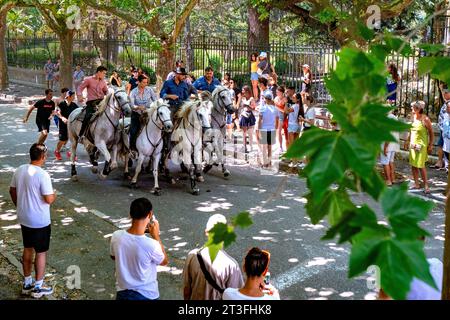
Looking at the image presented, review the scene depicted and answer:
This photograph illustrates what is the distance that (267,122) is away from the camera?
15.3 metres

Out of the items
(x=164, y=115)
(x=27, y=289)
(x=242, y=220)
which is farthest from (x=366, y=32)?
(x=164, y=115)

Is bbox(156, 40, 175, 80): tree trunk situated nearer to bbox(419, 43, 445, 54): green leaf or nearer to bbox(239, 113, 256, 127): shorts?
bbox(239, 113, 256, 127): shorts

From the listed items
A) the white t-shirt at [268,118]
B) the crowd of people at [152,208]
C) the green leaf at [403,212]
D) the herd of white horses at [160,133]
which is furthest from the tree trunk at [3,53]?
the green leaf at [403,212]

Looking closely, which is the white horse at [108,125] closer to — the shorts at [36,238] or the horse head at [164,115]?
the horse head at [164,115]

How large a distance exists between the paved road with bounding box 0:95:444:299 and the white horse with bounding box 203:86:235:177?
56cm

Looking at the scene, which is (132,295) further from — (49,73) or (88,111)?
(49,73)

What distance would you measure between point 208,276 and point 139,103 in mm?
8581

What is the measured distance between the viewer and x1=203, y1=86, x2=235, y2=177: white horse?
558 inches

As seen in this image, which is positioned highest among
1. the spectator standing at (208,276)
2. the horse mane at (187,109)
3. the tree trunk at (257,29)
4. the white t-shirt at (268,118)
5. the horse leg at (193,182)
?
the tree trunk at (257,29)

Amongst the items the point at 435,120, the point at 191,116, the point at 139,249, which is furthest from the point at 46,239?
the point at 435,120

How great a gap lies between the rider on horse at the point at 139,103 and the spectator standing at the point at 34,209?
5.47 m

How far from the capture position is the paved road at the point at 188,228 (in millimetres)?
8406

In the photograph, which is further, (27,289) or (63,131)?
(63,131)
